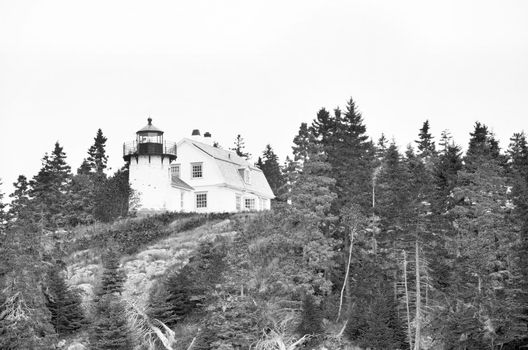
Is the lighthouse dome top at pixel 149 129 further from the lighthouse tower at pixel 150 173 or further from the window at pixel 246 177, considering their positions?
the window at pixel 246 177

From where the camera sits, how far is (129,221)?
51719 mm

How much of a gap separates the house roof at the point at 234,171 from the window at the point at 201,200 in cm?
200

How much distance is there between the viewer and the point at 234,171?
60.4 metres

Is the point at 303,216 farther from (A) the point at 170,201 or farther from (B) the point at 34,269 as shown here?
(A) the point at 170,201

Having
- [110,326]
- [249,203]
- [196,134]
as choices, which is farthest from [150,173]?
[110,326]

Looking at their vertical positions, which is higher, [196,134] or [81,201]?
[196,134]

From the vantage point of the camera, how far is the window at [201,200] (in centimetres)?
5775

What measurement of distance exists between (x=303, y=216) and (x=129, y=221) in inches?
699

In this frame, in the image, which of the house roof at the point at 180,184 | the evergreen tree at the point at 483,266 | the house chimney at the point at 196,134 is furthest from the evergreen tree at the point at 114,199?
the evergreen tree at the point at 483,266

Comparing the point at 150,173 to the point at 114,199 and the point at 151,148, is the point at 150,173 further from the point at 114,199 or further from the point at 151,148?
the point at 114,199

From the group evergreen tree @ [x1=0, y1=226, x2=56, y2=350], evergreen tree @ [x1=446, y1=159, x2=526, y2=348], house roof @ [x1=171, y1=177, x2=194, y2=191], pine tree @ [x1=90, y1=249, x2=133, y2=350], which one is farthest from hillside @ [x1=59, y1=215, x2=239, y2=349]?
evergreen tree @ [x1=446, y1=159, x2=526, y2=348]

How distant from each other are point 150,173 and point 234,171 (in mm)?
8395

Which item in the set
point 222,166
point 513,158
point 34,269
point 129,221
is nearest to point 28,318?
point 34,269

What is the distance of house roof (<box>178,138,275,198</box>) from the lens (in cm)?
5841
